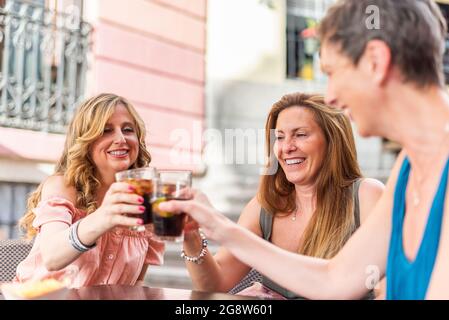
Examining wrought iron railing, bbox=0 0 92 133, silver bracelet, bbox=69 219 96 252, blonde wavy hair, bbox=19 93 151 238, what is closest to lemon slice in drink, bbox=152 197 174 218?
silver bracelet, bbox=69 219 96 252

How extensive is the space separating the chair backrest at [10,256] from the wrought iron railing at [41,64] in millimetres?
2843

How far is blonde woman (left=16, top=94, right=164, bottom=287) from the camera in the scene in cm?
169

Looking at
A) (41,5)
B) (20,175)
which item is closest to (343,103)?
(20,175)

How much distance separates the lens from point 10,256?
74.0 inches

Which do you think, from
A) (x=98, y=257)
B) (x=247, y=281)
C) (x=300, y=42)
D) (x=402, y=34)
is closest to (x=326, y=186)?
(x=247, y=281)

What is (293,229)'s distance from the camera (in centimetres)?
183

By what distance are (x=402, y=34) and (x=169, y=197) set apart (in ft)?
1.71

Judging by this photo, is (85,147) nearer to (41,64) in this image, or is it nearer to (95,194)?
(95,194)

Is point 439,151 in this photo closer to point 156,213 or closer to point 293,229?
point 156,213

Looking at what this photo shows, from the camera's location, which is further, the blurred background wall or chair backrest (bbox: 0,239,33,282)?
the blurred background wall

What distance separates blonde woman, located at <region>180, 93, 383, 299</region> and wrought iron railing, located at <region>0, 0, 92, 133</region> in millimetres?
3151

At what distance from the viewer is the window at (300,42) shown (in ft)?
20.9

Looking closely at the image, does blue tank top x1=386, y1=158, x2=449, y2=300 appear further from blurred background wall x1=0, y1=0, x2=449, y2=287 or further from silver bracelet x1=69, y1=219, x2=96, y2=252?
blurred background wall x1=0, y1=0, x2=449, y2=287

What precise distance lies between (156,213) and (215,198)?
4.07 meters
